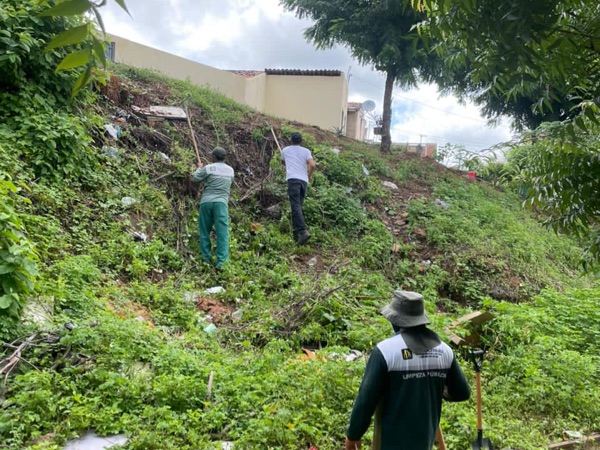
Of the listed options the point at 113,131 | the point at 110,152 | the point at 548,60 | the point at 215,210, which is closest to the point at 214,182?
the point at 215,210

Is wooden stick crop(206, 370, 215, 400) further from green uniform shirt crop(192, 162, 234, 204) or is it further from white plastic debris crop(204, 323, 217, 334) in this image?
green uniform shirt crop(192, 162, 234, 204)

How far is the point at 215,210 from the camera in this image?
6.04m

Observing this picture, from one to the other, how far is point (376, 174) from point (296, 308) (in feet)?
19.3

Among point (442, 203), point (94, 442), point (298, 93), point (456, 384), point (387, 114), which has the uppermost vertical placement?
point (298, 93)

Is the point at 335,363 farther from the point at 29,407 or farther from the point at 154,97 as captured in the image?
the point at 154,97

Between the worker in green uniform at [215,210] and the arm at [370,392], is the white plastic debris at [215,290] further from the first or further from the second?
the arm at [370,392]

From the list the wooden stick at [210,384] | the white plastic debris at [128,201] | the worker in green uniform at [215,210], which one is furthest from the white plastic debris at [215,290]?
the wooden stick at [210,384]

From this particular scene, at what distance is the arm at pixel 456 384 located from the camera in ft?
Result: 7.30

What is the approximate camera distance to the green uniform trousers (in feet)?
19.5

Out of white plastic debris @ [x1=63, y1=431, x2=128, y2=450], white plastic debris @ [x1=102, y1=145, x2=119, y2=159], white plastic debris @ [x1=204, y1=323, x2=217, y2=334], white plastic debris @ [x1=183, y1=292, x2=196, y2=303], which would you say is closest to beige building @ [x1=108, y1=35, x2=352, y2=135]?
white plastic debris @ [x1=102, y1=145, x2=119, y2=159]

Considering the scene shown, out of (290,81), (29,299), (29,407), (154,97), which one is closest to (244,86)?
(290,81)

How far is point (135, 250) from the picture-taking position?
5.29 metres

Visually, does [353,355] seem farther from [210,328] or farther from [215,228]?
[215,228]

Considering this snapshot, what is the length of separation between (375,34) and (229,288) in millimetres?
9219
